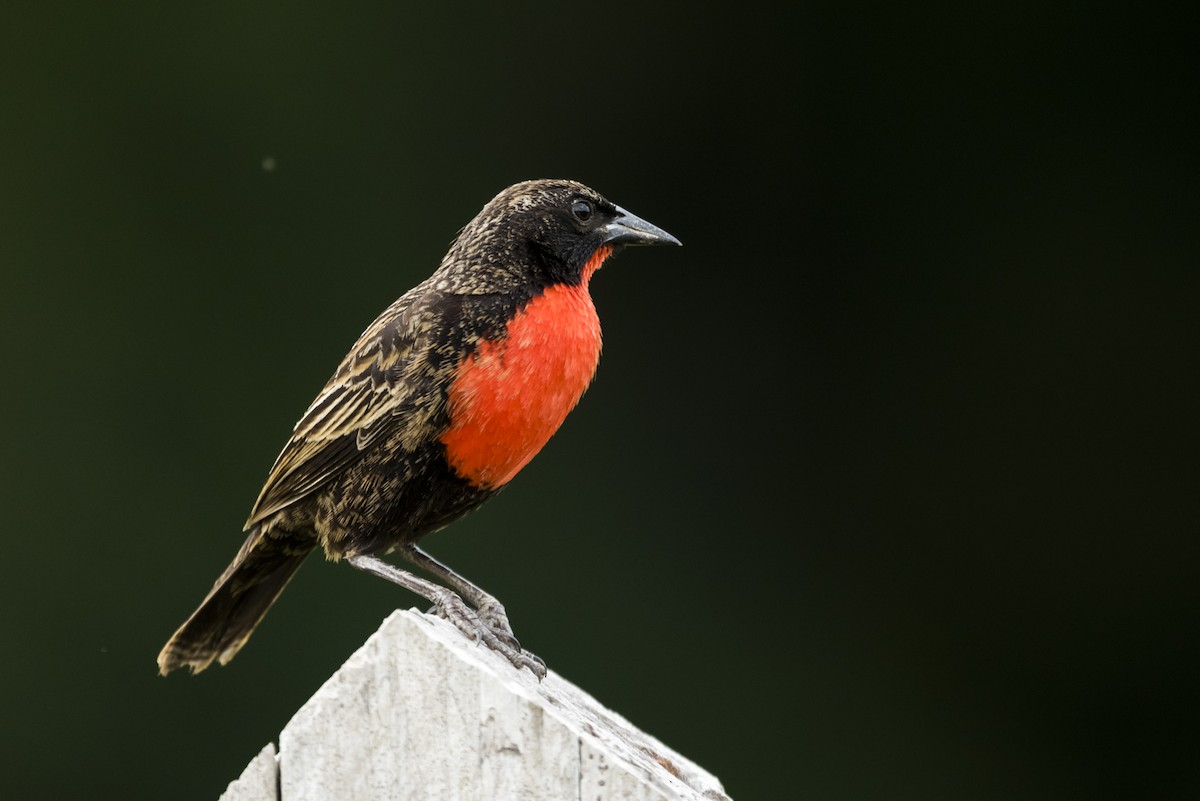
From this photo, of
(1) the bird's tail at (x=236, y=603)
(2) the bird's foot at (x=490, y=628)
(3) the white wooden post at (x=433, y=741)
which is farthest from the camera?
(1) the bird's tail at (x=236, y=603)

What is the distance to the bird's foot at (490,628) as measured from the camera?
1.99 m

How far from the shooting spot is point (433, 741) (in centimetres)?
153

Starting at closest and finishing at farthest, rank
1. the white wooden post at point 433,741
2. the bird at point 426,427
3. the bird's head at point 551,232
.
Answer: the white wooden post at point 433,741 < the bird at point 426,427 < the bird's head at point 551,232

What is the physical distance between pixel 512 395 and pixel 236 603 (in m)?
0.73

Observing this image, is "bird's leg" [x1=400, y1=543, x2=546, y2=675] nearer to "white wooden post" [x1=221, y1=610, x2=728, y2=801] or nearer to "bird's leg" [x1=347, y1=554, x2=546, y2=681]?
"bird's leg" [x1=347, y1=554, x2=546, y2=681]

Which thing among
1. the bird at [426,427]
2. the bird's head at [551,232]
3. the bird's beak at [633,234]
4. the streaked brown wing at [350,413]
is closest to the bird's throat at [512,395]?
the bird at [426,427]

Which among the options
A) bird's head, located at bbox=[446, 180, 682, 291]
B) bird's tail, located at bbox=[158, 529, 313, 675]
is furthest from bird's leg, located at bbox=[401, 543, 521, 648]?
bird's head, located at bbox=[446, 180, 682, 291]

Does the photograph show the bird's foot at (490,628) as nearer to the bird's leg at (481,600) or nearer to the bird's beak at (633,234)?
the bird's leg at (481,600)

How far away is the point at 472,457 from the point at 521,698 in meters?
0.89

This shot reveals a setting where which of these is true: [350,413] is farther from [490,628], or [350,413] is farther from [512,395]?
[490,628]

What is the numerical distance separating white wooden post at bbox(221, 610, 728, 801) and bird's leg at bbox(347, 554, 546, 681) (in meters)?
0.32

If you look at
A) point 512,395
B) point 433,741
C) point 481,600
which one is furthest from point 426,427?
point 433,741

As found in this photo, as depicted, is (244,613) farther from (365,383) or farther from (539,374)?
(539,374)

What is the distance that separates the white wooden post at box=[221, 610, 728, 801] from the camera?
4.95ft
